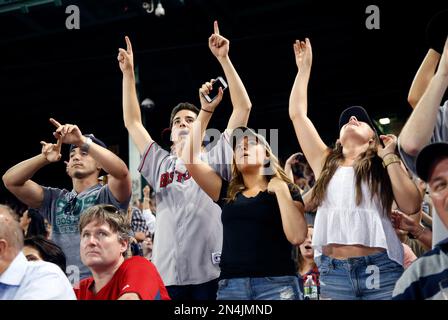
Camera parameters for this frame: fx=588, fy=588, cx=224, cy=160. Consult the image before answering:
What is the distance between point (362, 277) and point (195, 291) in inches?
32.0

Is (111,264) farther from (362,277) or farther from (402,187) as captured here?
(402,187)

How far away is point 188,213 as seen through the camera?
2.72 m

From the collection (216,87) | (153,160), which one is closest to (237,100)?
(216,87)

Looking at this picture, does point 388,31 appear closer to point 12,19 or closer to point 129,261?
point 12,19

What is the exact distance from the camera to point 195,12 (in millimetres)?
6500

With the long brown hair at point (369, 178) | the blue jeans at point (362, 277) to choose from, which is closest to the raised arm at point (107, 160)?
the long brown hair at point (369, 178)

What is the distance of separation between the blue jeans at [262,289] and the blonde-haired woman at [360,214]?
0.43 ft

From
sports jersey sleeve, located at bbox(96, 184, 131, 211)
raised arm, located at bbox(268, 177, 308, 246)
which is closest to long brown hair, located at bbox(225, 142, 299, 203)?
raised arm, located at bbox(268, 177, 308, 246)

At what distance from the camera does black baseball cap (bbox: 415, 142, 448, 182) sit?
5.52ft

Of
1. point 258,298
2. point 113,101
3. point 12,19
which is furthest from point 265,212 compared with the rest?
point 113,101

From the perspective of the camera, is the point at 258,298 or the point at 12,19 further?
the point at 12,19

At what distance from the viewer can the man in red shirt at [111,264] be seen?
2012 mm
